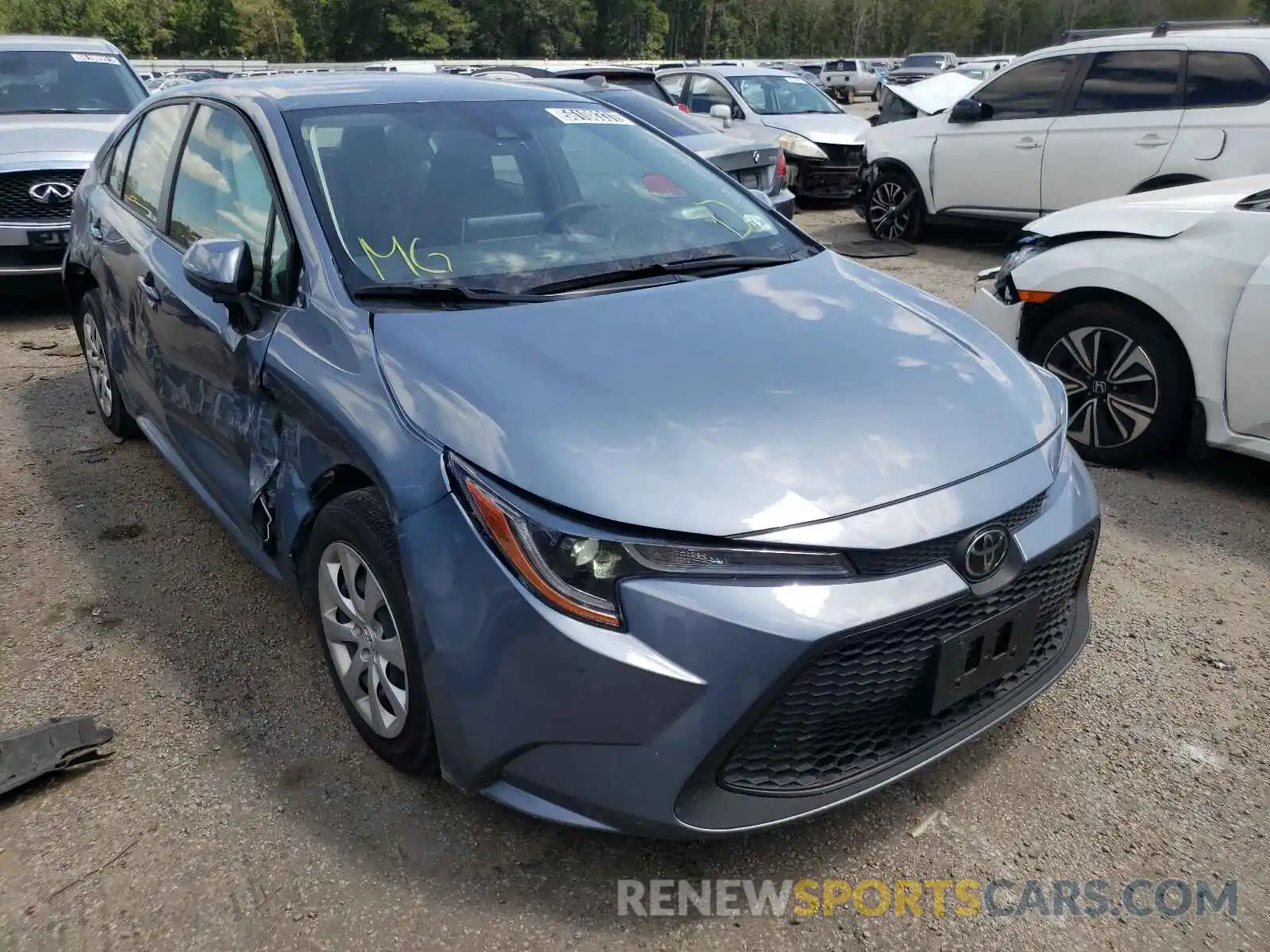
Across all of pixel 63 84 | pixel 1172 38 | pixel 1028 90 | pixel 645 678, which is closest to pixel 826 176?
pixel 1028 90

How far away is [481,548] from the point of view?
2.06m

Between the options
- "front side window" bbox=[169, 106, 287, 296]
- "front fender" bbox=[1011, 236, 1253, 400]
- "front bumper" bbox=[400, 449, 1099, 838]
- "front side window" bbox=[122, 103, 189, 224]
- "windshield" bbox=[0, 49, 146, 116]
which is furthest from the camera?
"windshield" bbox=[0, 49, 146, 116]

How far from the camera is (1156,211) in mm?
4348

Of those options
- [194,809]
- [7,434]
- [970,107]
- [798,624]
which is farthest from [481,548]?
[970,107]

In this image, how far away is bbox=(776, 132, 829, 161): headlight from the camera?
11.0 metres

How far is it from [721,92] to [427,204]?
1009 cm

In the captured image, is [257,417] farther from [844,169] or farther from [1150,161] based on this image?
[844,169]

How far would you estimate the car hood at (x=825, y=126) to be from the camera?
11.2 metres

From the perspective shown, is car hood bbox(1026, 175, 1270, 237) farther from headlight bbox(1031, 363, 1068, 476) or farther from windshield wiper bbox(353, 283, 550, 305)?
windshield wiper bbox(353, 283, 550, 305)

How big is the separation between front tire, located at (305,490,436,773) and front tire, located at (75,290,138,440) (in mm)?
2376

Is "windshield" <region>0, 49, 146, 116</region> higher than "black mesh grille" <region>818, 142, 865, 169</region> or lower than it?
higher

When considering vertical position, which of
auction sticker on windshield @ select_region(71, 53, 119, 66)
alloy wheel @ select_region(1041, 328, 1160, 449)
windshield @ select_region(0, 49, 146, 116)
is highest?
auction sticker on windshield @ select_region(71, 53, 119, 66)

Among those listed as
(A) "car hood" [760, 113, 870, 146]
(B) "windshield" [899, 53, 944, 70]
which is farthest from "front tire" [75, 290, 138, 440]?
(B) "windshield" [899, 53, 944, 70]
